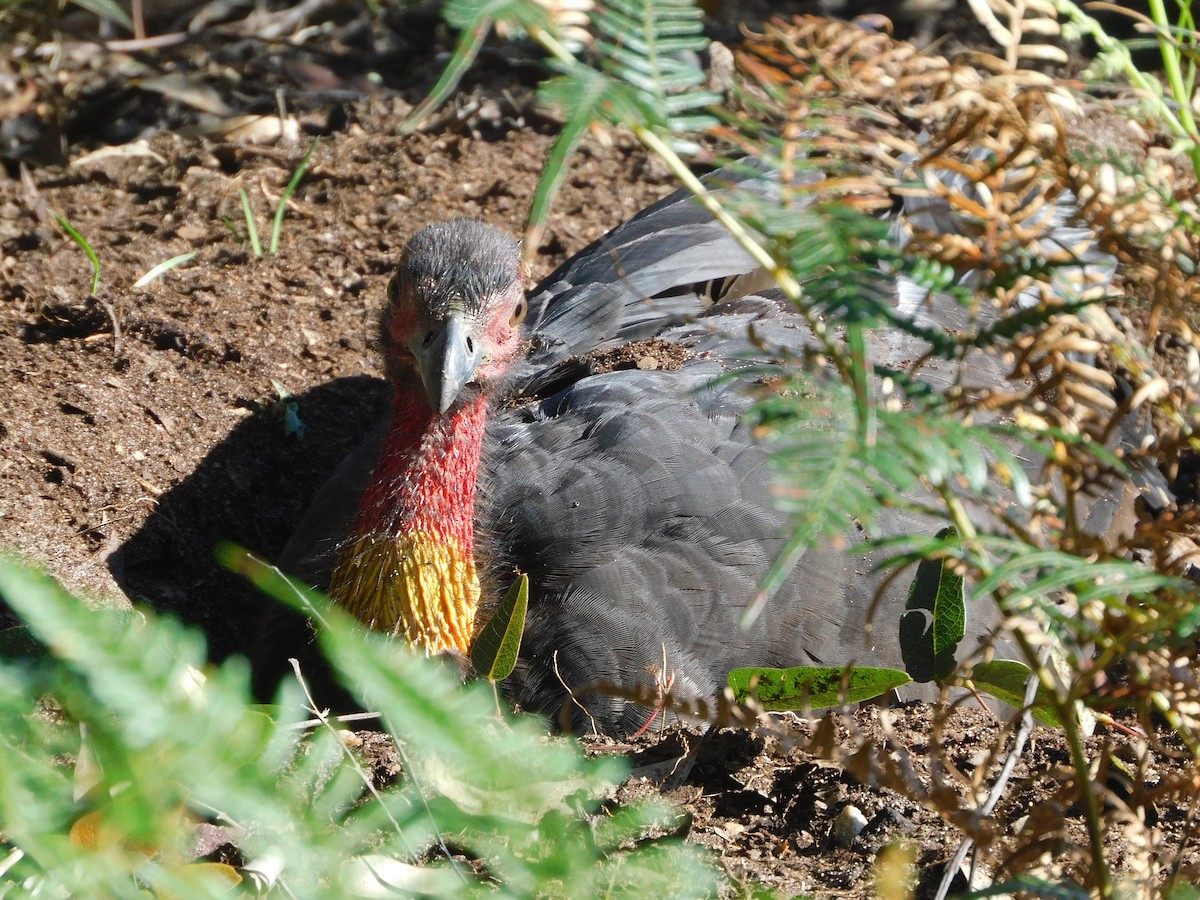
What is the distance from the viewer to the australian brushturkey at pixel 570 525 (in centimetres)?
323

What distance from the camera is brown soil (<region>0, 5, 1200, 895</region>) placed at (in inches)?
101

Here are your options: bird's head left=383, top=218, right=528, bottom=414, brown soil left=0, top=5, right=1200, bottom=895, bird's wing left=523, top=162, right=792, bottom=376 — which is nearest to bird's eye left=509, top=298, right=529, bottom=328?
bird's head left=383, top=218, right=528, bottom=414

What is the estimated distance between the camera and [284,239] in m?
5.20

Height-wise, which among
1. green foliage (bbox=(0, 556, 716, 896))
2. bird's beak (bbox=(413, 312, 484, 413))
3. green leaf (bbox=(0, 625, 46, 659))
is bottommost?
green leaf (bbox=(0, 625, 46, 659))

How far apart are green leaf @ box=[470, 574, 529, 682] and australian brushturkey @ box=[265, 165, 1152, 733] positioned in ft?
1.27

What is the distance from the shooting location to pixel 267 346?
4.68 metres

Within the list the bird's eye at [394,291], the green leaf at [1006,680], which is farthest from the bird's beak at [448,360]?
the green leaf at [1006,680]

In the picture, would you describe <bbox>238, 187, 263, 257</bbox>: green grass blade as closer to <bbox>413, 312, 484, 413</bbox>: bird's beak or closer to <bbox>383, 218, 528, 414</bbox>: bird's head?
<bbox>383, 218, 528, 414</bbox>: bird's head

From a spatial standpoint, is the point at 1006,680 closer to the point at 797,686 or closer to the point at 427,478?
the point at 797,686

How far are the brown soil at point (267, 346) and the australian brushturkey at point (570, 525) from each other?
1.09 ft

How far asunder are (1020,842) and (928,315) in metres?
→ 2.87

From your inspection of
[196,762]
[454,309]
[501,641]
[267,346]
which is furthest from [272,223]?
[196,762]

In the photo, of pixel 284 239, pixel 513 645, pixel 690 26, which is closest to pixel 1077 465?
pixel 690 26

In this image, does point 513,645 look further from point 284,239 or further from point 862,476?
point 284,239
